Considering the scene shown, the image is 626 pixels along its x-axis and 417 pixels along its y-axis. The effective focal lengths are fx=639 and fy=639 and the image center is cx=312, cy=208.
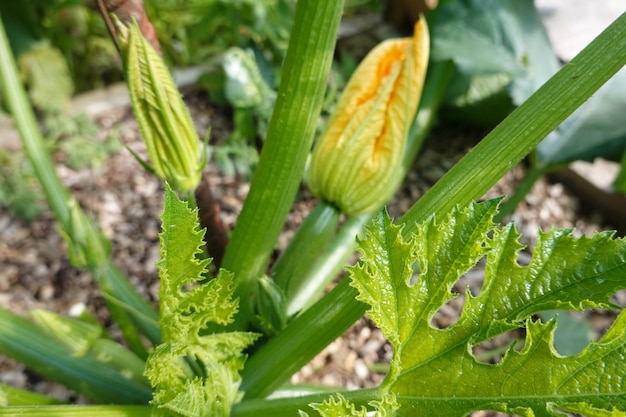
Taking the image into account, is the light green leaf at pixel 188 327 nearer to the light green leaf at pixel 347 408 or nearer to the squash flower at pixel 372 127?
the light green leaf at pixel 347 408

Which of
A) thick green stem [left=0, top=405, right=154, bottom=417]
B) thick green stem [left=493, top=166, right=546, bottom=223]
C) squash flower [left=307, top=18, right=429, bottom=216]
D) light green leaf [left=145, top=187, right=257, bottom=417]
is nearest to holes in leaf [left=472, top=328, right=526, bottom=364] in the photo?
thick green stem [left=493, top=166, right=546, bottom=223]

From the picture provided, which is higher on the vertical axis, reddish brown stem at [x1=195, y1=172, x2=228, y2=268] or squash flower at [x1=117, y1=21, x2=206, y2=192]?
squash flower at [x1=117, y1=21, x2=206, y2=192]

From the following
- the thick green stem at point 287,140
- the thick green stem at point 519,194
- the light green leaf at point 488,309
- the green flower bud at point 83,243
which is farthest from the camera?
the thick green stem at point 519,194

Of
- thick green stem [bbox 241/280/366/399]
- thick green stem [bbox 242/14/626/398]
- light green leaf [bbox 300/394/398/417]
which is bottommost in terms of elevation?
thick green stem [bbox 241/280/366/399]

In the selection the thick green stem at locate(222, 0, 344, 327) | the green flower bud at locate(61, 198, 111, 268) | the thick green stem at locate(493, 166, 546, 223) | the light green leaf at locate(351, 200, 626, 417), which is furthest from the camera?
the thick green stem at locate(493, 166, 546, 223)

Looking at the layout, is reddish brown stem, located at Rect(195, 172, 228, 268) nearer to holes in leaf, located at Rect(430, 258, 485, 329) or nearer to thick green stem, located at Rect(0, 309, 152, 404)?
thick green stem, located at Rect(0, 309, 152, 404)

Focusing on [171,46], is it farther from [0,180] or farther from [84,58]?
[0,180]

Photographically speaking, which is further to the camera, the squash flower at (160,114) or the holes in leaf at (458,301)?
the holes in leaf at (458,301)

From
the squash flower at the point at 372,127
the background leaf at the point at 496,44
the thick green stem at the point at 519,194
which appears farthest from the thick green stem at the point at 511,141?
the background leaf at the point at 496,44
